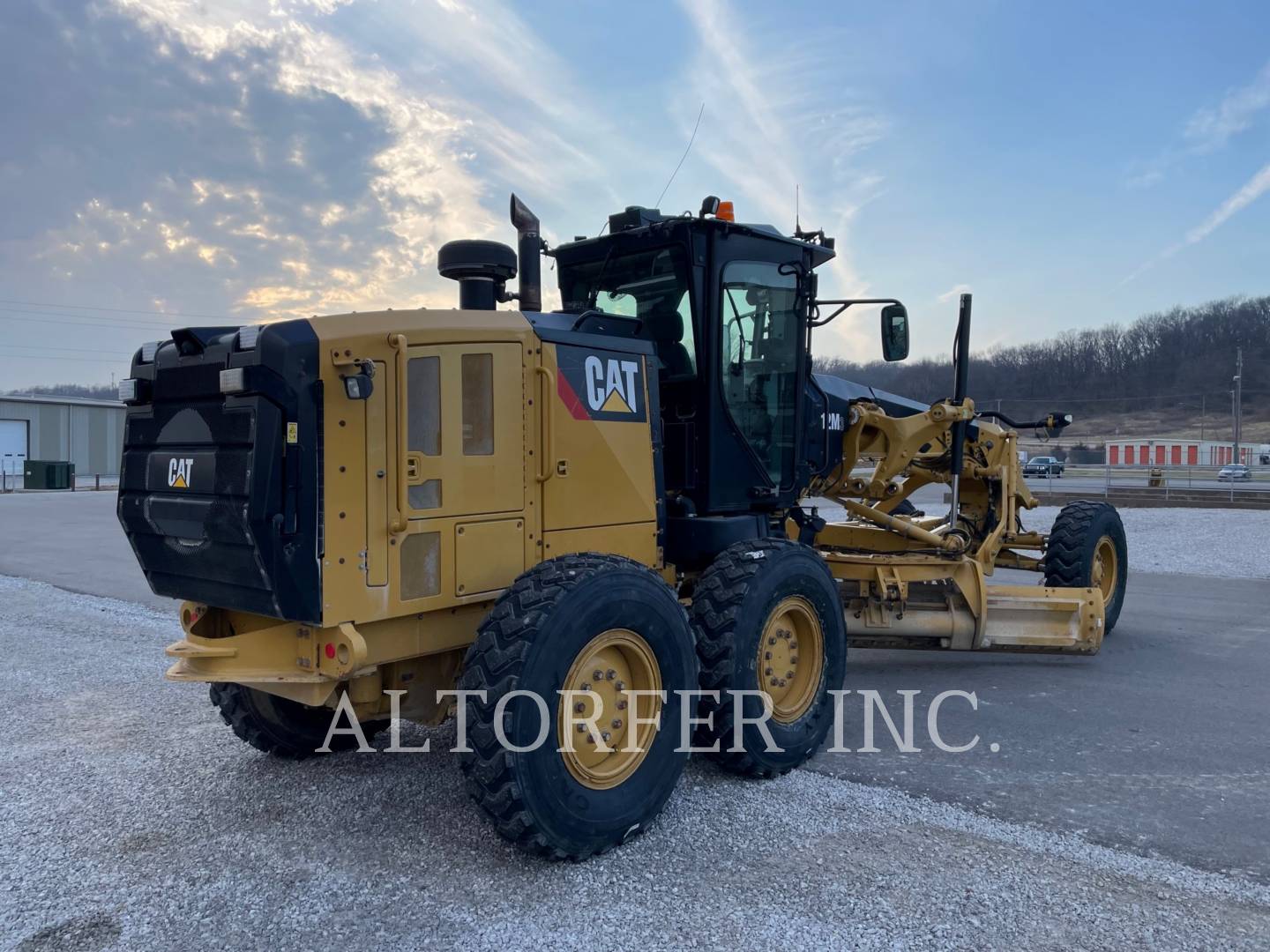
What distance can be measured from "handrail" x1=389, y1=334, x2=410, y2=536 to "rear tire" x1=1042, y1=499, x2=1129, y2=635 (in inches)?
245

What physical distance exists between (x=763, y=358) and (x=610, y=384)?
147 cm

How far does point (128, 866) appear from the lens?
376 cm

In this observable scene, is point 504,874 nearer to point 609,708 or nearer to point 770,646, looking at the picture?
point 609,708

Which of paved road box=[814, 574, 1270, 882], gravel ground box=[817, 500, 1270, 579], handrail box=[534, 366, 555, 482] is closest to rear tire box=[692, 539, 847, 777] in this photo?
paved road box=[814, 574, 1270, 882]

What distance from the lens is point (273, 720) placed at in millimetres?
4781

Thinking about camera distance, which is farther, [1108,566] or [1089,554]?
[1108,566]

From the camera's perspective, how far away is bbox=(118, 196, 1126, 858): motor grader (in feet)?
11.7

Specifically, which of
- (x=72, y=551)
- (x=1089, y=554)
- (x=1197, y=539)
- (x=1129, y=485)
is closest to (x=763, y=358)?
(x=1089, y=554)

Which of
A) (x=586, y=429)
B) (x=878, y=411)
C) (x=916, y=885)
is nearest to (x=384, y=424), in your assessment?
(x=586, y=429)

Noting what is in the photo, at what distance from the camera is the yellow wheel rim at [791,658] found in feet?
16.0

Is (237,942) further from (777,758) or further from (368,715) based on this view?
(777,758)

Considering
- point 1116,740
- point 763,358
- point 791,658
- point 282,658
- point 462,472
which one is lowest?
point 1116,740

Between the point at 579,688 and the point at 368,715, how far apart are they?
1.07m

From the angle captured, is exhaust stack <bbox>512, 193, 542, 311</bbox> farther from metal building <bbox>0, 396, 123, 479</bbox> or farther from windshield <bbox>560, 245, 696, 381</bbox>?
metal building <bbox>0, 396, 123, 479</bbox>
